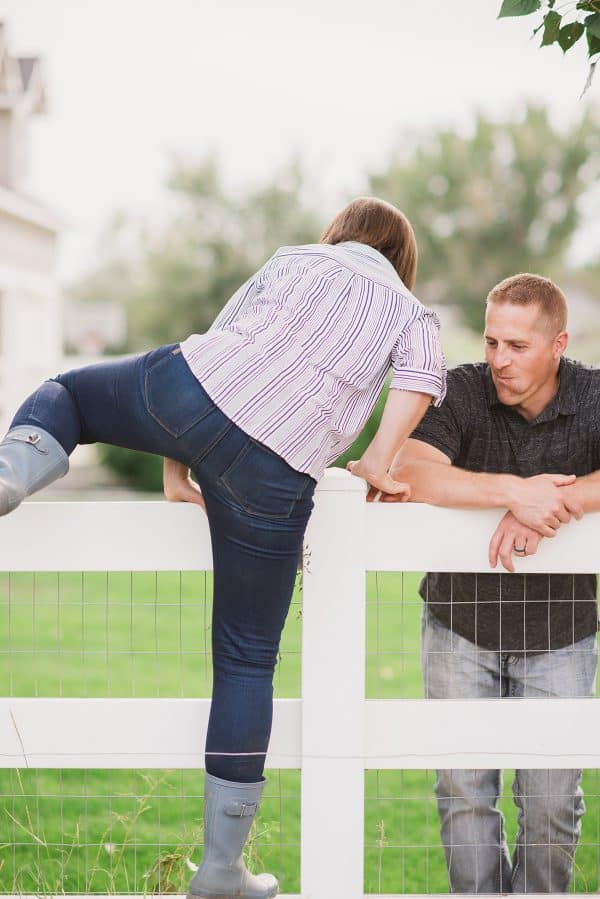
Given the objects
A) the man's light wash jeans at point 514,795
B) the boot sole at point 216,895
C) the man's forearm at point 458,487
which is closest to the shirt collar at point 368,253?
the man's forearm at point 458,487

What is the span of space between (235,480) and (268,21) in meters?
45.3

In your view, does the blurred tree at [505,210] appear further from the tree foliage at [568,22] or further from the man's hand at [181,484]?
the man's hand at [181,484]

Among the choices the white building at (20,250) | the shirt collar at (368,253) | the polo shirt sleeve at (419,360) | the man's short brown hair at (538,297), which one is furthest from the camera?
A: the white building at (20,250)

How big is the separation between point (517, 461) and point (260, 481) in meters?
0.91

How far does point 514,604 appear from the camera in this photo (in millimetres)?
2695

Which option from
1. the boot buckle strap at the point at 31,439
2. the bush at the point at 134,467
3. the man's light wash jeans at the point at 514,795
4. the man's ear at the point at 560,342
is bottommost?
the bush at the point at 134,467

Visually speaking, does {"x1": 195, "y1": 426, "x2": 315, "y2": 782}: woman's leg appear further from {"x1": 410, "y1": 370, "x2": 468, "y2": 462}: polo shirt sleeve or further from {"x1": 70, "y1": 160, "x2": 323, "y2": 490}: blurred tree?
{"x1": 70, "y1": 160, "x2": 323, "y2": 490}: blurred tree

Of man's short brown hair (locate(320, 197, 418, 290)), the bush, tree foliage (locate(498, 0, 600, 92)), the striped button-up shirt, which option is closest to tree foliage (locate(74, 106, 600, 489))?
the bush

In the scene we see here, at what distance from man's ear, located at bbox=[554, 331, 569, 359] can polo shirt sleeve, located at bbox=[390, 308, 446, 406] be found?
1.60 feet

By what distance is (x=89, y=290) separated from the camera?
61156 mm

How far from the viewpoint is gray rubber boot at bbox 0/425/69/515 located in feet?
6.89

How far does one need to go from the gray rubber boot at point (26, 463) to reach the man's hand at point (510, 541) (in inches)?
36.7

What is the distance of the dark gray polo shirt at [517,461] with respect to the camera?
2703 mm

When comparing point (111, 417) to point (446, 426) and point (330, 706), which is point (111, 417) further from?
point (446, 426)
